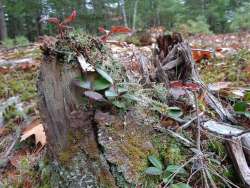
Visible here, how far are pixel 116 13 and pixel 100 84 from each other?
12928 mm

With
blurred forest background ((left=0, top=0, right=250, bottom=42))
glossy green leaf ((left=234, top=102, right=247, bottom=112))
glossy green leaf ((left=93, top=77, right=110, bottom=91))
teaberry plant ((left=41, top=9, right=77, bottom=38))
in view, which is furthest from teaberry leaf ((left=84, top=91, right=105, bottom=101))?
blurred forest background ((left=0, top=0, right=250, bottom=42))

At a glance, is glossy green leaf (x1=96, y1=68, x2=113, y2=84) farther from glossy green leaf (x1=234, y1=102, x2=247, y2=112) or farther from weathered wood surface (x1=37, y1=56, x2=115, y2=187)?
glossy green leaf (x1=234, y1=102, x2=247, y2=112)

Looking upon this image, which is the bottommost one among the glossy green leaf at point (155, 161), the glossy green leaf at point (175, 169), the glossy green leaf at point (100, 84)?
the glossy green leaf at point (175, 169)

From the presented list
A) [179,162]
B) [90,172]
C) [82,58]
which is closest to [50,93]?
[82,58]

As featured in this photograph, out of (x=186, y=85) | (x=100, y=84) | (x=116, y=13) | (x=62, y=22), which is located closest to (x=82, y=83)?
(x=100, y=84)

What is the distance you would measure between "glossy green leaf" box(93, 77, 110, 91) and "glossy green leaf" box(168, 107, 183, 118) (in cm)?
41

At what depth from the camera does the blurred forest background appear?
40.2 ft

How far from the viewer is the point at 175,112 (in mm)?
1763

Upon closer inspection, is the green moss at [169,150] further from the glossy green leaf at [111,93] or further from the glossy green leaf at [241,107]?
the glossy green leaf at [241,107]

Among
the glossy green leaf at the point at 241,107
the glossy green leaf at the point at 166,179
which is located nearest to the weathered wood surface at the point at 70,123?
the glossy green leaf at the point at 166,179

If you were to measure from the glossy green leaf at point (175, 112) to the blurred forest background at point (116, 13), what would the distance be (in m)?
9.77

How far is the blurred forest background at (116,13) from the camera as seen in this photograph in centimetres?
1225

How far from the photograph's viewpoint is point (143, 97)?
1.71 meters

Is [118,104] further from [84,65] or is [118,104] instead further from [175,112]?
[175,112]
